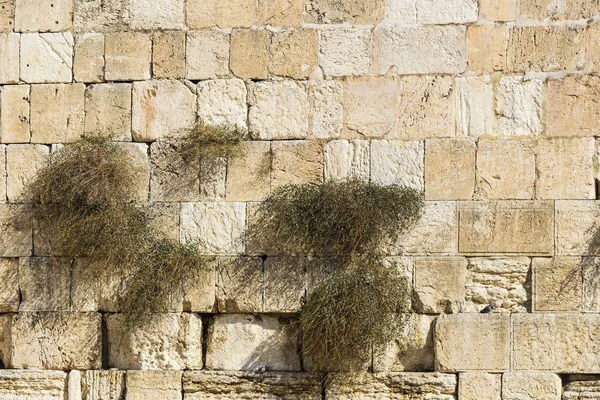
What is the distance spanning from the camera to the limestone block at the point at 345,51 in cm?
767

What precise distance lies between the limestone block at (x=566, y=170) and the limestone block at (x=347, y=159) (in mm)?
1406

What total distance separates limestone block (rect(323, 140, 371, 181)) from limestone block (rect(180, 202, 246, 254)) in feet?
2.61

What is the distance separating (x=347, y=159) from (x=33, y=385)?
326 cm

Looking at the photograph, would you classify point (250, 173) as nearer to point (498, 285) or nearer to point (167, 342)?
point (167, 342)

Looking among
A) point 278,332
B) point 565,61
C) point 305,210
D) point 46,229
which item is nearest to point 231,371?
point 278,332

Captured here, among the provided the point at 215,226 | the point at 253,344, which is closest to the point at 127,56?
the point at 215,226

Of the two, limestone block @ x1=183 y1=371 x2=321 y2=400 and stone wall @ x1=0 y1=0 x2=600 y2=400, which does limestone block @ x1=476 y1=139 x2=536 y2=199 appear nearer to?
stone wall @ x1=0 y1=0 x2=600 y2=400

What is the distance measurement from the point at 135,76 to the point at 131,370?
98.4 inches

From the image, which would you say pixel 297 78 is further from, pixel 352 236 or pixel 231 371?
pixel 231 371

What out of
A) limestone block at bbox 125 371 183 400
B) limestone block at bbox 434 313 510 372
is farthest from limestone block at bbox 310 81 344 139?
limestone block at bbox 125 371 183 400

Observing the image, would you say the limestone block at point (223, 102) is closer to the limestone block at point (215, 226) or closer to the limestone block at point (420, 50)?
the limestone block at point (215, 226)

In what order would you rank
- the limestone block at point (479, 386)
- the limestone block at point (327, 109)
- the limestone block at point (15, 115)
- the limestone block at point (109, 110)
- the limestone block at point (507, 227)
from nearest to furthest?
the limestone block at point (479, 386) → the limestone block at point (507, 227) → the limestone block at point (327, 109) → the limestone block at point (109, 110) → the limestone block at point (15, 115)

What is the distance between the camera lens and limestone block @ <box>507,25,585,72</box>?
746 centimetres

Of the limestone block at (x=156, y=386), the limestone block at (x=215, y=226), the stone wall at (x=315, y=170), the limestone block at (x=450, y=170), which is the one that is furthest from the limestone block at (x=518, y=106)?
the limestone block at (x=156, y=386)
